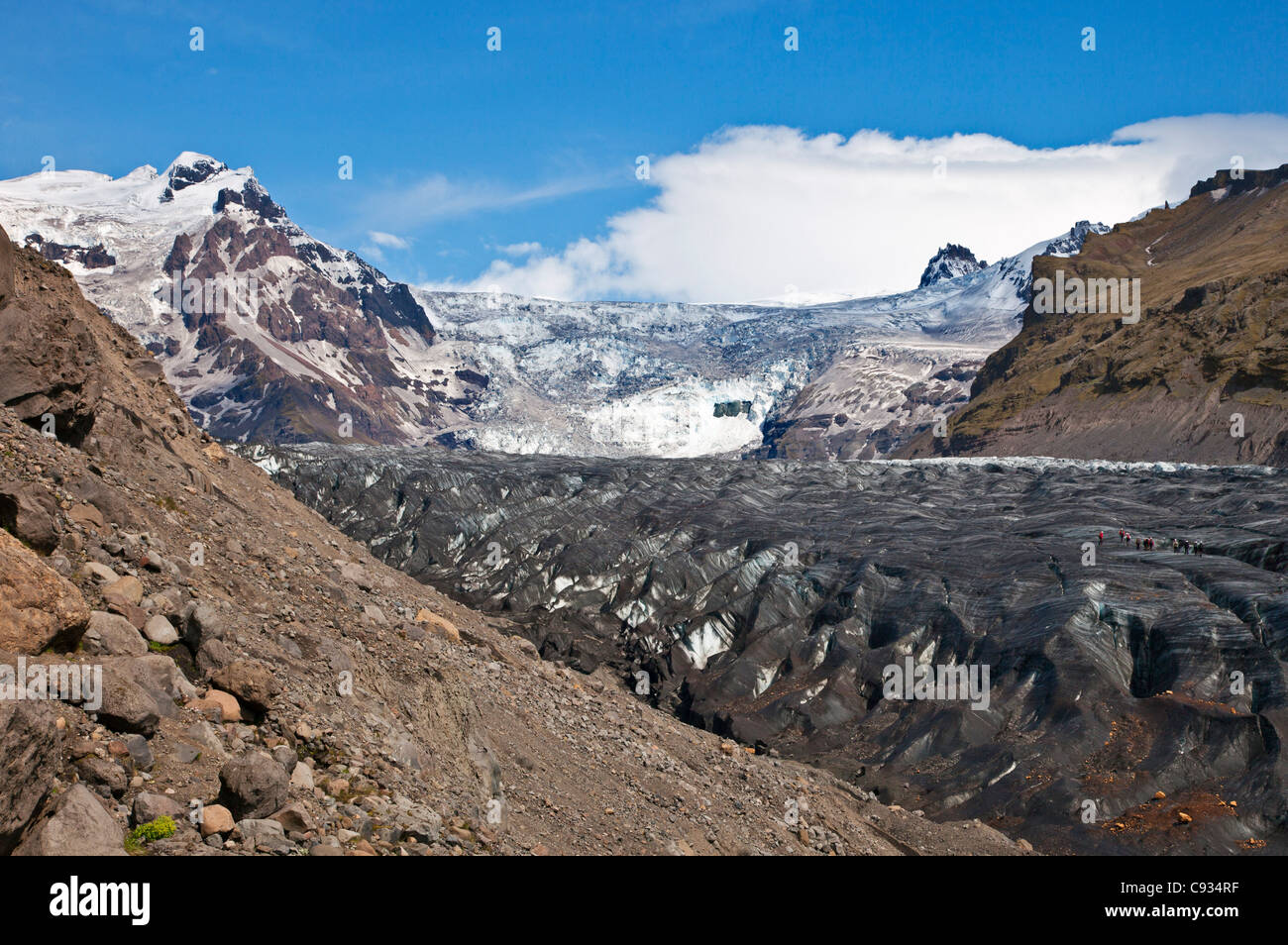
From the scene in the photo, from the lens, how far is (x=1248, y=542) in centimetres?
5075

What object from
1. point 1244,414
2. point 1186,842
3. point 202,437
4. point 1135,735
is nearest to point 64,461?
point 202,437

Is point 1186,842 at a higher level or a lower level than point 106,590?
lower

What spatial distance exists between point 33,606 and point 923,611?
41086 mm

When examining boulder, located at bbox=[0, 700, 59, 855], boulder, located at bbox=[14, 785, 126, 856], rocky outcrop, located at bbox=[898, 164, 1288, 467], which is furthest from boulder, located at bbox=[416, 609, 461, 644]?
rocky outcrop, located at bbox=[898, 164, 1288, 467]

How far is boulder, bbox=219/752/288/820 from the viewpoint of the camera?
920 centimetres

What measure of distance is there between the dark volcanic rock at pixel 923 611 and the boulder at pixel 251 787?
25918mm

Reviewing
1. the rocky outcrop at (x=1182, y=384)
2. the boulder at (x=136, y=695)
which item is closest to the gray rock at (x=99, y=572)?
the boulder at (x=136, y=695)

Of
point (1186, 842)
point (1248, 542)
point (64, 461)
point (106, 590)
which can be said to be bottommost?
point (1186, 842)

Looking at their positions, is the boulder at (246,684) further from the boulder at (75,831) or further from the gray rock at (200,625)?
the boulder at (75,831)

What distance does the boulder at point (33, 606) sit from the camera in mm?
9625

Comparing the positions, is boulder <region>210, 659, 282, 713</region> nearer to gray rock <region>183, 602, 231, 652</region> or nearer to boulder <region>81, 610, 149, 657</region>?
gray rock <region>183, 602, 231, 652</region>
